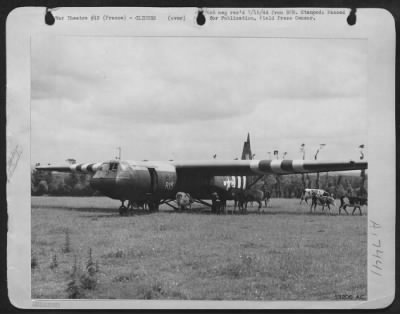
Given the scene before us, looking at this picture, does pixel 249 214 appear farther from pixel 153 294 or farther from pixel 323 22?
pixel 323 22

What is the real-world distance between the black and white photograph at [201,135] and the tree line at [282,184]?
18 millimetres

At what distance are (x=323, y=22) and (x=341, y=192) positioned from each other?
135 cm

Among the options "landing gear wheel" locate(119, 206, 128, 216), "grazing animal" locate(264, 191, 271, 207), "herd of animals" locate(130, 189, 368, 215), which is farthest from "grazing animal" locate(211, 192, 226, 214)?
"landing gear wheel" locate(119, 206, 128, 216)

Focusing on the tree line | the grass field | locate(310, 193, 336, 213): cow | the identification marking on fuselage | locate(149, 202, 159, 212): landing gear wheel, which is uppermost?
the tree line

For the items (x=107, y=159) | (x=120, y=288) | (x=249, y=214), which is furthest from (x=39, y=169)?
(x=249, y=214)

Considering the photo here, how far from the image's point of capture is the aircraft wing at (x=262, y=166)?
3.56m

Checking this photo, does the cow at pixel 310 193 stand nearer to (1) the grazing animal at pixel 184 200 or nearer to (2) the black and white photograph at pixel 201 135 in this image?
(2) the black and white photograph at pixel 201 135

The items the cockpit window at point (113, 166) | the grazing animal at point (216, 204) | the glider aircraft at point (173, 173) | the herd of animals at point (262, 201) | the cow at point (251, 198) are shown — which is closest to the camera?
the herd of animals at point (262, 201)

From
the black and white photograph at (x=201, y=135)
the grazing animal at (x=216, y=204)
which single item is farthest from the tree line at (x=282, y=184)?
the grazing animal at (x=216, y=204)

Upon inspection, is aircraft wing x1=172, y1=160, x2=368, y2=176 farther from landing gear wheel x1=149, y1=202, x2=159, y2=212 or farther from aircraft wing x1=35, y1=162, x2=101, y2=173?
aircraft wing x1=35, y1=162, x2=101, y2=173

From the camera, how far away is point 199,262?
3477 millimetres

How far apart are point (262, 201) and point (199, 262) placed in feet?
4.33

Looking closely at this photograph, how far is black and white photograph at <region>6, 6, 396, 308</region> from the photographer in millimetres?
3393

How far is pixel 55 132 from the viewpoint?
3477 mm
